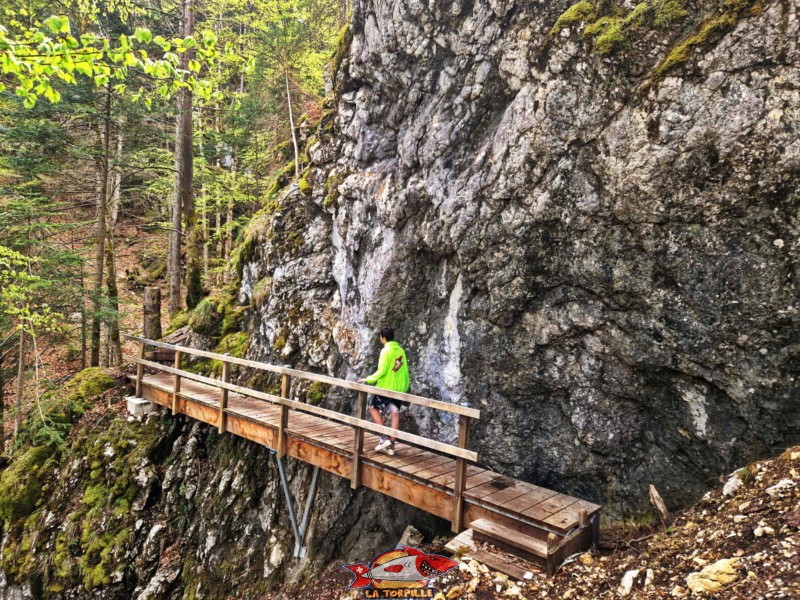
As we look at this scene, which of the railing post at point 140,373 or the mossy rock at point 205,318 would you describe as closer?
the railing post at point 140,373

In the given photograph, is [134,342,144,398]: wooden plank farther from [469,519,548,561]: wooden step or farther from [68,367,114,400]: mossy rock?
[469,519,548,561]: wooden step

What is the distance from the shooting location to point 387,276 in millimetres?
8570

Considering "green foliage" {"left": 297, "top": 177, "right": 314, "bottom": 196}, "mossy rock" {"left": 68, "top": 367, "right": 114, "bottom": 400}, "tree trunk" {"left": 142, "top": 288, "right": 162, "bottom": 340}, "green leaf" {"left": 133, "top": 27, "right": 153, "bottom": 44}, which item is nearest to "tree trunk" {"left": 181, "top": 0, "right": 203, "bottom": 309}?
"tree trunk" {"left": 142, "top": 288, "right": 162, "bottom": 340}

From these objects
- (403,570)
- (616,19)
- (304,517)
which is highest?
(616,19)

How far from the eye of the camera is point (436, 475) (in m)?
6.12

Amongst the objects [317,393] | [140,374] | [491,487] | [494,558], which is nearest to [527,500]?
[491,487]

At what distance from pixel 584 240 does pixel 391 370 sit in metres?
3.33

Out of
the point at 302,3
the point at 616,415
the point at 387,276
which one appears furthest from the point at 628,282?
the point at 302,3

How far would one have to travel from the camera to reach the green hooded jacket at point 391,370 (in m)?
6.65

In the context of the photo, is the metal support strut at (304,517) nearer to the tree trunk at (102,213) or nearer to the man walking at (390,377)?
the man walking at (390,377)

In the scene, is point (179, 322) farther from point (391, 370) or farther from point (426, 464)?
point (426, 464)

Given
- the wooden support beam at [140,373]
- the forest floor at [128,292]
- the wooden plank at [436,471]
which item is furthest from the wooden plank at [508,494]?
the forest floor at [128,292]

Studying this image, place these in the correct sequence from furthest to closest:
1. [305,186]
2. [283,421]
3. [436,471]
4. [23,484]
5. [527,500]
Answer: [305,186], [23,484], [283,421], [436,471], [527,500]

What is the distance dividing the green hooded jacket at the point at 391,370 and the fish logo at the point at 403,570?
2.26m
